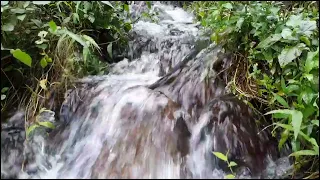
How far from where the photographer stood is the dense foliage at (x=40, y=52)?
2.54 metres

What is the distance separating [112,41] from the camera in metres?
3.81

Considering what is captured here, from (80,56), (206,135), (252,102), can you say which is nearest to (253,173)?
(206,135)

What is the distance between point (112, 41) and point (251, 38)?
1.72 m

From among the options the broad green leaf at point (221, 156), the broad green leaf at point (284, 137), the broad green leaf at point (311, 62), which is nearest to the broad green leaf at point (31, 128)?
the broad green leaf at point (221, 156)

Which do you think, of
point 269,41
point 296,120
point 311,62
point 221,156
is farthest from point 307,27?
point 221,156

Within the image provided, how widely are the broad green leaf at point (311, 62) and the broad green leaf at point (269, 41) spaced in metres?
0.33

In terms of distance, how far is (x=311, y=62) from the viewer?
2.13m

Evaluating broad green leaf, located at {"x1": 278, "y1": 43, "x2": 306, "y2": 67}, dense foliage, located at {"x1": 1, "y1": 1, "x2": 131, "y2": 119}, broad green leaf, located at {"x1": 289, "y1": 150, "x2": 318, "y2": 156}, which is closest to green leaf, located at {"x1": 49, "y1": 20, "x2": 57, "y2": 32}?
dense foliage, located at {"x1": 1, "y1": 1, "x2": 131, "y2": 119}

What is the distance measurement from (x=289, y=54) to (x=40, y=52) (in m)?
2.05

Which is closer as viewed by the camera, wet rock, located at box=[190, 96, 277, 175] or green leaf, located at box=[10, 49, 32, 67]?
wet rock, located at box=[190, 96, 277, 175]

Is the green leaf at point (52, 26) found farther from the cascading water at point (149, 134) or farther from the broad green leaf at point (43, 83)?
the cascading water at point (149, 134)

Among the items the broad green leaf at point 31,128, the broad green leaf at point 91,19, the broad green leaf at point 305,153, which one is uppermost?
the broad green leaf at point 91,19

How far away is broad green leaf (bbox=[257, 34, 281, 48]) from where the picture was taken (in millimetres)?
2448

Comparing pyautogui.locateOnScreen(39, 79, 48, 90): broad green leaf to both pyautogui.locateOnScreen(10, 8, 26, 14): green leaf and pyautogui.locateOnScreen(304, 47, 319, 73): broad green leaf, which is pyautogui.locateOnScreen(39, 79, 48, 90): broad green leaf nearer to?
pyautogui.locateOnScreen(10, 8, 26, 14): green leaf
